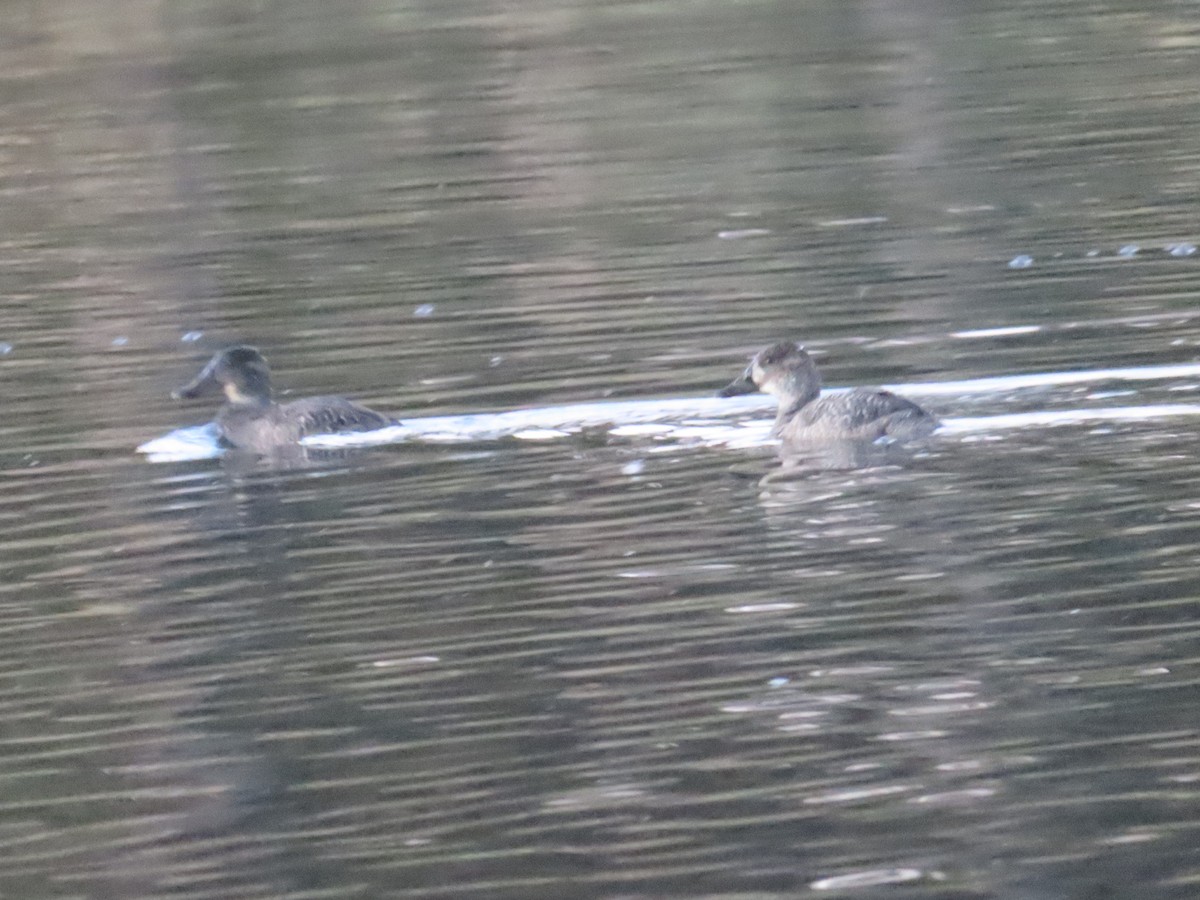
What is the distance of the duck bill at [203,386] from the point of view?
14445 mm

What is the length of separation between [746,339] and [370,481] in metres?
3.39

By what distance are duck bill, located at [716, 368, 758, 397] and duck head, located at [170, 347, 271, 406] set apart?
237 cm

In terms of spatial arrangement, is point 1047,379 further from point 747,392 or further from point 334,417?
point 334,417

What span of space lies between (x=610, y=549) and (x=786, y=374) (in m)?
2.78

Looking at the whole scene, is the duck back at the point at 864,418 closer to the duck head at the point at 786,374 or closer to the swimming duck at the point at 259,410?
the duck head at the point at 786,374

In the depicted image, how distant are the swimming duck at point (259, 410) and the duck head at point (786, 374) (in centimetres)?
179

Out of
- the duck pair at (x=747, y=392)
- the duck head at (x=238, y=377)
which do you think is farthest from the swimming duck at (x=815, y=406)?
the duck head at (x=238, y=377)

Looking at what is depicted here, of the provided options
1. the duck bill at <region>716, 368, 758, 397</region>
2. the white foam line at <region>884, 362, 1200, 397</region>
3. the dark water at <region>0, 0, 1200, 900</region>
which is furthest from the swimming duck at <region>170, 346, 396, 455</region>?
the white foam line at <region>884, 362, 1200, 397</region>

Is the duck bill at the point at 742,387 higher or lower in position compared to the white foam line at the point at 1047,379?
higher

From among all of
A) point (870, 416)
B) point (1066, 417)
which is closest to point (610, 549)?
point (870, 416)

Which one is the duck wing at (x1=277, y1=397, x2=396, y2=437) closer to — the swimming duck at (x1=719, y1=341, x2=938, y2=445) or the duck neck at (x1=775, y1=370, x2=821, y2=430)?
the swimming duck at (x1=719, y1=341, x2=938, y2=445)

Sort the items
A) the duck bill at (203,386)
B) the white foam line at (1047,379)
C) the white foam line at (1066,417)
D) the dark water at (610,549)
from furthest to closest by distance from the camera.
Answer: the duck bill at (203,386) → the white foam line at (1047,379) → the white foam line at (1066,417) → the dark water at (610,549)

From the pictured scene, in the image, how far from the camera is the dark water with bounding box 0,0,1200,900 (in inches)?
299

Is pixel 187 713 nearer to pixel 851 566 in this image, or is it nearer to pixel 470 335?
pixel 851 566
